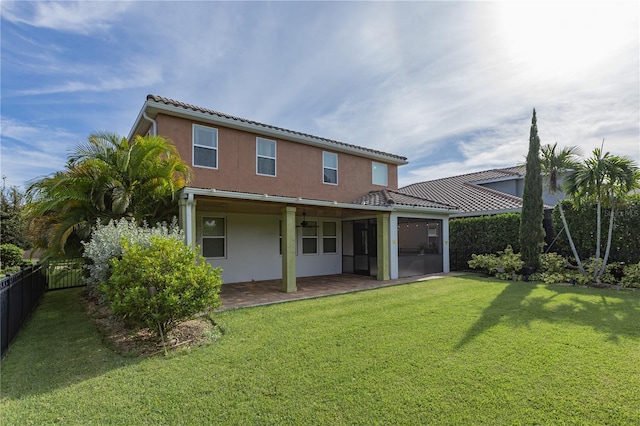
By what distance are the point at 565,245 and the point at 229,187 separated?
555 inches

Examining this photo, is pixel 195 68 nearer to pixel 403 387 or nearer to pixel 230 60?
pixel 230 60

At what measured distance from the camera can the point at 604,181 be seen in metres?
11.4

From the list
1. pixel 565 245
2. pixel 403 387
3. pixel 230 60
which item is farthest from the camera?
pixel 565 245

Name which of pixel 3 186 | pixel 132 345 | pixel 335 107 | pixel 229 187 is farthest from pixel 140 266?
pixel 3 186

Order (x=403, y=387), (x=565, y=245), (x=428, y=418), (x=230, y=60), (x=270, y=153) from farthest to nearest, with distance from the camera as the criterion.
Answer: (x=565, y=245) < (x=270, y=153) < (x=230, y=60) < (x=403, y=387) < (x=428, y=418)

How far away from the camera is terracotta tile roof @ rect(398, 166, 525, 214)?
1733cm

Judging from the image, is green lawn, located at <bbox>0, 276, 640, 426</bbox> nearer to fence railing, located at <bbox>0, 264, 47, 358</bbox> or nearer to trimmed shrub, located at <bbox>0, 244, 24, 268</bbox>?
fence railing, located at <bbox>0, 264, 47, 358</bbox>

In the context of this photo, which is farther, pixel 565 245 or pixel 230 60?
pixel 565 245

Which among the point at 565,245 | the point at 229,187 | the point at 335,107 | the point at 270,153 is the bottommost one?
the point at 565,245

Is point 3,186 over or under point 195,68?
under

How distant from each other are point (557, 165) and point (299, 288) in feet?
36.8

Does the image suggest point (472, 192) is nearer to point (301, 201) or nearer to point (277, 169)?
point (277, 169)

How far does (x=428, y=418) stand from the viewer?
11.5ft

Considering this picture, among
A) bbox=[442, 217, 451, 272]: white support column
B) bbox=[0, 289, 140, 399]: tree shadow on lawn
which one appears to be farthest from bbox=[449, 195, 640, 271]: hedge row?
bbox=[0, 289, 140, 399]: tree shadow on lawn
